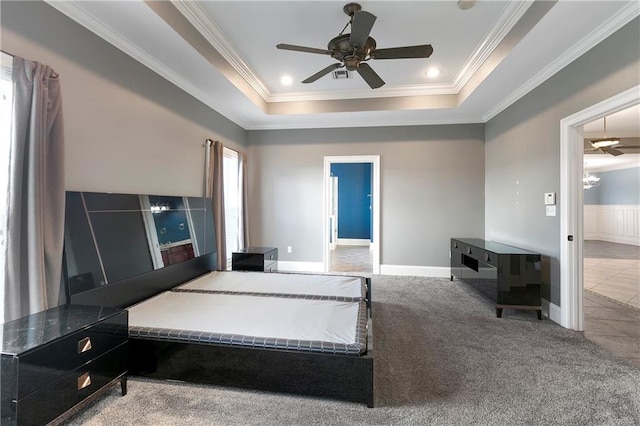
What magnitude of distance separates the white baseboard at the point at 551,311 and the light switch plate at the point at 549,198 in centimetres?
106

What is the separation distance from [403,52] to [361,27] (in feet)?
1.57

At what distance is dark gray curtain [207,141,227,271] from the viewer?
3959mm

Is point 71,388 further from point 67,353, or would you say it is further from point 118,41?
point 118,41

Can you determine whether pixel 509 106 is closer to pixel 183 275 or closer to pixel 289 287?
pixel 289 287

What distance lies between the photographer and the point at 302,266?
527 cm

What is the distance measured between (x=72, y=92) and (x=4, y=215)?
985 mm

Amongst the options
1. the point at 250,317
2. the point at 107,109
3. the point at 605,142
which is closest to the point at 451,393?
the point at 250,317

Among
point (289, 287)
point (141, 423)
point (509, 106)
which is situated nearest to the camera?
point (141, 423)

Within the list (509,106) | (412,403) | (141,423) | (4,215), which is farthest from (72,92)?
(509,106)

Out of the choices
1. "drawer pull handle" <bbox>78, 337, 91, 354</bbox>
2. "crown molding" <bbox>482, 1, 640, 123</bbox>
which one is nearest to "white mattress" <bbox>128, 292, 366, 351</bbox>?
"drawer pull handle" <bbox>78, 337, 91, 354</bbox>

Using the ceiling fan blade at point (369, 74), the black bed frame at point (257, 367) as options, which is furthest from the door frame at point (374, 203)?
the black bed frame at point (257, 367)

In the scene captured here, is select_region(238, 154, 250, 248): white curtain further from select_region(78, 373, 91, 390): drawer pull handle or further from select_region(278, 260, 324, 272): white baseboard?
select_region(78, 373, 91, 390): drawer pull handle

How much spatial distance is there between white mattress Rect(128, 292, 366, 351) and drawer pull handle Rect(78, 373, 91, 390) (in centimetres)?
34

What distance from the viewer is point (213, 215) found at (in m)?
3.98
